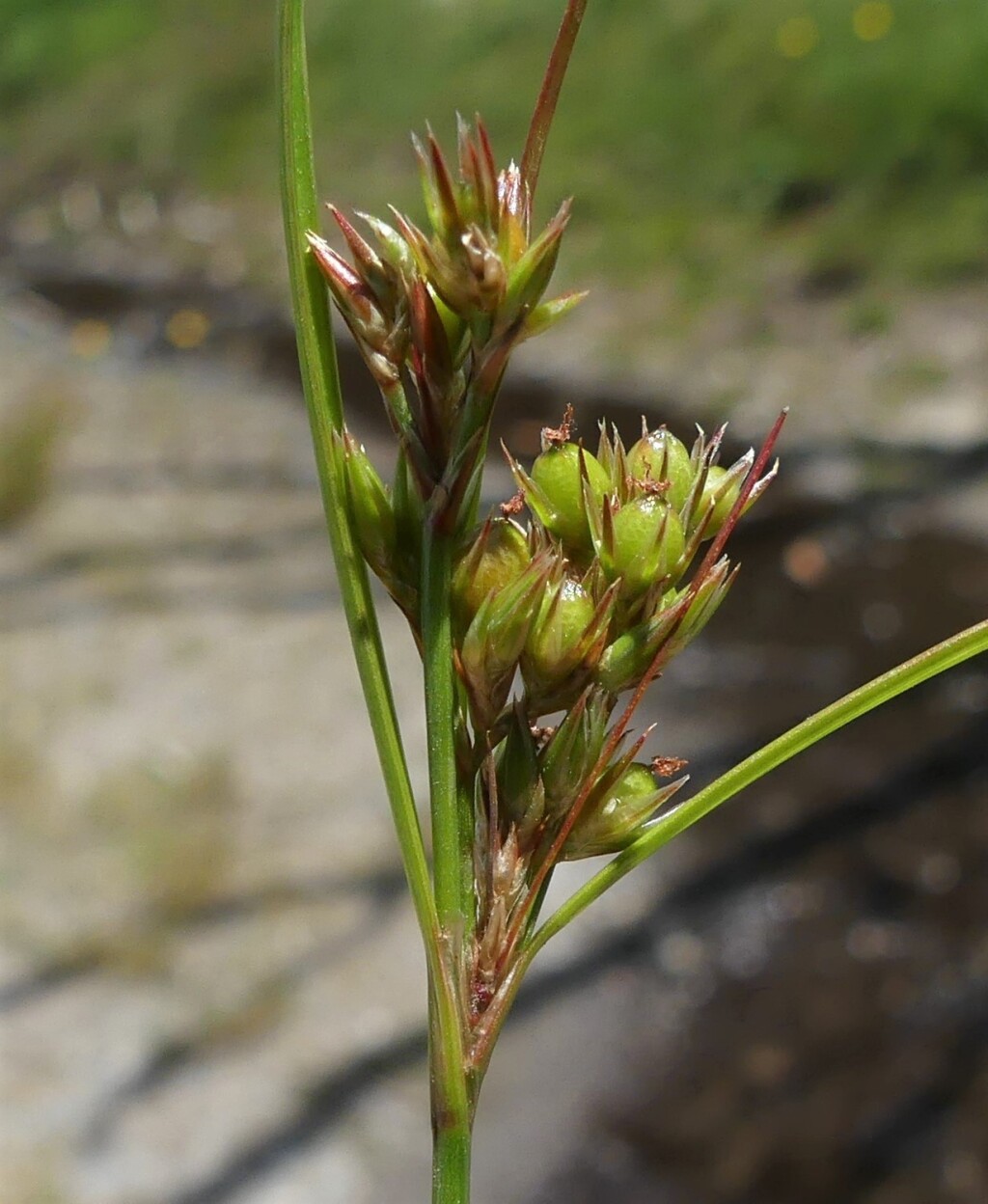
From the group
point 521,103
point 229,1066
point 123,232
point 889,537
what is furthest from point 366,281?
point 123,232

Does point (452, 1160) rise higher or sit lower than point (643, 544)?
lower

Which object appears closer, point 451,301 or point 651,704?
point 451,301

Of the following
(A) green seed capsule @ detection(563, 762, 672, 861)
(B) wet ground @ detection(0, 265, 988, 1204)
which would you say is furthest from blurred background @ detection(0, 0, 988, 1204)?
(A) green seed capsule @ detection(563, 762, 672, 861)

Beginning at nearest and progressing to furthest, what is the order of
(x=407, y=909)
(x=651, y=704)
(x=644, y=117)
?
(x=407, y=909) → (x=651, y=704) → (x=644, y=117)

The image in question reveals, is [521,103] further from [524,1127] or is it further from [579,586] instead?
[579,586]

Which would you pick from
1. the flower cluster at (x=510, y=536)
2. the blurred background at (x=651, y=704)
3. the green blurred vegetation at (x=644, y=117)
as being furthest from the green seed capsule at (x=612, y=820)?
the green blurred vegetation at (x=644, y=117)

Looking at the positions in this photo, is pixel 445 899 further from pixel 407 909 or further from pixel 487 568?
pixel 407 909

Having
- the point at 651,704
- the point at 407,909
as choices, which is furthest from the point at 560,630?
the point at 651,704
